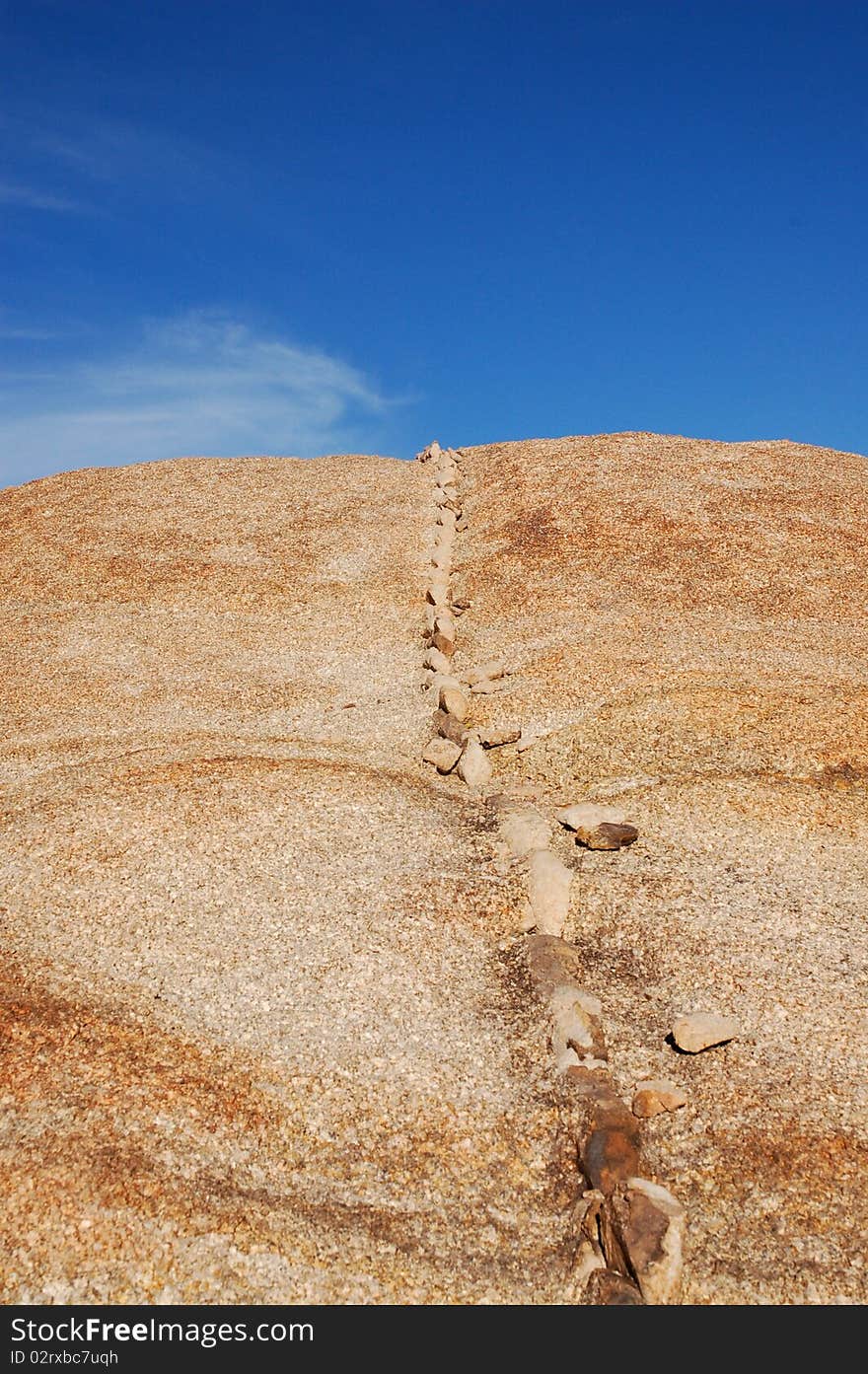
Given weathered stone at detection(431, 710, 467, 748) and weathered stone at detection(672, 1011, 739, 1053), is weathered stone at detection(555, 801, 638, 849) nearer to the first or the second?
weathered stone at detection(431, 710, 467, 748)

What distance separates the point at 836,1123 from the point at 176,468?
3610cm

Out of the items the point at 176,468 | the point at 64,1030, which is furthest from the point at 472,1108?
the point at 176,468

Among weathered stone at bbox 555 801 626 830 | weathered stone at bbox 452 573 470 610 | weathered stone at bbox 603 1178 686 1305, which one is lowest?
weathered stone at bbox 603 1178 686 1305

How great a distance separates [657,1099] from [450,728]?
32.9 feet

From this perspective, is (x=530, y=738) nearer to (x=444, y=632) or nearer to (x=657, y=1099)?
(x=444, y=632)

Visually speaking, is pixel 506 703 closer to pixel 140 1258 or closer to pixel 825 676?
pixel 825 676

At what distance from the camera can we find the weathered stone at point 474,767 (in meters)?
16.6

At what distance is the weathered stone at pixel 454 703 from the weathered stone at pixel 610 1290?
12.2m

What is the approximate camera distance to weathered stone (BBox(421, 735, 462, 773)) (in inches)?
674

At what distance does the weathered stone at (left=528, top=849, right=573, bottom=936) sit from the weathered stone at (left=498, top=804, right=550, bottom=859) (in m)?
0.52

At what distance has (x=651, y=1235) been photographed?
7.10 meters

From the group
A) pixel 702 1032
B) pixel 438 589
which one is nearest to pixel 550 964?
pixel 702 1032

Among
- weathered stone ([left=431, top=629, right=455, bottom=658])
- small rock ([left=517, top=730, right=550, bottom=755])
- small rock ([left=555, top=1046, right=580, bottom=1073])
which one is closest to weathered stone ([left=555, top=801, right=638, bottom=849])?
small rock ([left=517, top=730, right=550, bottom=755])

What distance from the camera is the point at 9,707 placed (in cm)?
2019
